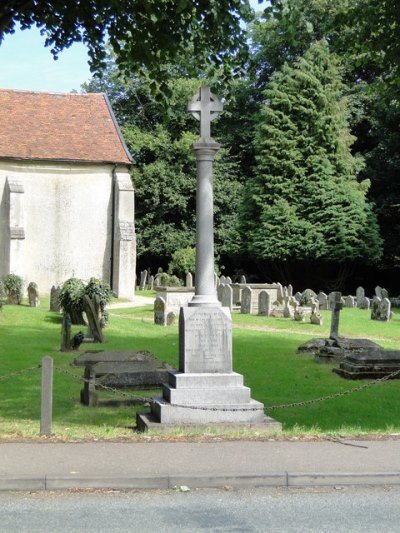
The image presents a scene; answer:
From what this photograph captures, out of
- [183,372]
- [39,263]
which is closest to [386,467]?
[183,372]

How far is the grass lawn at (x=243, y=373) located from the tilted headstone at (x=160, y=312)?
47cm

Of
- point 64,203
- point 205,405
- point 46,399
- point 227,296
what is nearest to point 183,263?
point 64,203

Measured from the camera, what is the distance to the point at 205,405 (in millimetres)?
9734

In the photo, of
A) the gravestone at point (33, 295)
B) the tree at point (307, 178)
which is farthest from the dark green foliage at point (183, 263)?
the gravestone at point (33, 295)

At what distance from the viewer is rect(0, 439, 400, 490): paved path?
698 cm

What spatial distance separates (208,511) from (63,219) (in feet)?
96.0

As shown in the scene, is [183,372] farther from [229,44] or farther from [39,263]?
[39,263]

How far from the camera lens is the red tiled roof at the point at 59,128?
1351 inches

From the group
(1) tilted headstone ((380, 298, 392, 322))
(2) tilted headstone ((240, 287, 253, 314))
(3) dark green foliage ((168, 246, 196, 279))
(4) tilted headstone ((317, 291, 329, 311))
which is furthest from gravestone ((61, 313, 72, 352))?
(3) dark green foliage ((168, 246, 196, 279))

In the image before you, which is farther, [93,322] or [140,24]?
[93,322]

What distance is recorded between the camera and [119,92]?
54188 millimetres

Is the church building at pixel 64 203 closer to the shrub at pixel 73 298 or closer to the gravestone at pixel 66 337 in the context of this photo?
the shrub at pixel 73 298

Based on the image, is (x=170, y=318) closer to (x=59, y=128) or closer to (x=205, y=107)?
(x=205, y=107)

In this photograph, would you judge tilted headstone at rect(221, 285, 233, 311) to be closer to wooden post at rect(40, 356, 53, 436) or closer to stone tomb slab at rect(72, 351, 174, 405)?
stone tomb slab at rect(72, 351, 174, 405)
